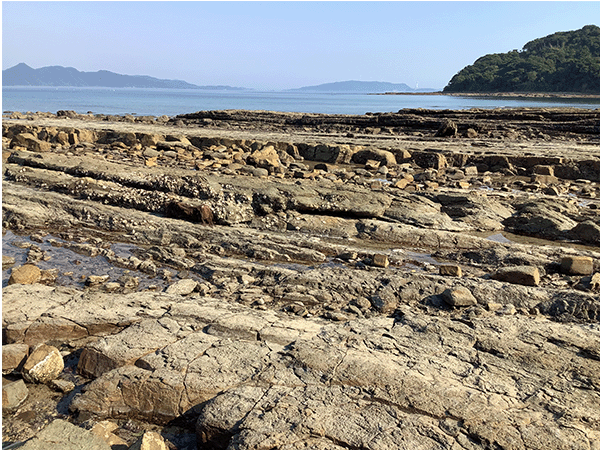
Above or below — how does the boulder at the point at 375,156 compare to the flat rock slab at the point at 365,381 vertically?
above

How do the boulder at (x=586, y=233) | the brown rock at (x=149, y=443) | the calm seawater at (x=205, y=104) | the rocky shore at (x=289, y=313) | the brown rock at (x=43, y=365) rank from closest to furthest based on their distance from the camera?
1. the brown rock at (x=149, y=443)
2. the rocky shore at (x=289, y=313)
3. the brown rock at (x=43, y=365)
4. the boulder at (x=586, y=233)
5. the calm seawater at (x=205, y=104)

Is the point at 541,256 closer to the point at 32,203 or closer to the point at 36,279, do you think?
the point at 36,279

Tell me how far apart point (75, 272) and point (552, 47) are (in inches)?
4863

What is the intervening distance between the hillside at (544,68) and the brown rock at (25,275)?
88054mm

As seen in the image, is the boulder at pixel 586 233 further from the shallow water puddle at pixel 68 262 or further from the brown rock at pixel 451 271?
the shallow water puddle at pixel 68 262

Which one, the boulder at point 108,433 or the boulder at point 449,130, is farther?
the boulder at point 449,130

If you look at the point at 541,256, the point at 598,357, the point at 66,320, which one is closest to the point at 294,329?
the point at 66,320

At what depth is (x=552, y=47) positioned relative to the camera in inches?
4240

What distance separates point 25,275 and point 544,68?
99.6 m

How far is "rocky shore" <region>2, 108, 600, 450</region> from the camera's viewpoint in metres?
3.74

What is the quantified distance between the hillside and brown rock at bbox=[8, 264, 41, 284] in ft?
289

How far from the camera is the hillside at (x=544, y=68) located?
263 ft

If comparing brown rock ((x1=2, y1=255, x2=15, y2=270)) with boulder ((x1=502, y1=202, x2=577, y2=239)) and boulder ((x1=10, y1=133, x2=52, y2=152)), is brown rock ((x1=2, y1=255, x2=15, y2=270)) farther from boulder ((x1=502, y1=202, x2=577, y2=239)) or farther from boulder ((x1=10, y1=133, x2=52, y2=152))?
boulder ((x1=10, y1=133, x2=52, y2=152))

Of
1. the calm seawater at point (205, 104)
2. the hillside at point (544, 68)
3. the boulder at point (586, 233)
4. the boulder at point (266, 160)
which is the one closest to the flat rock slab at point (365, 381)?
the boulder at point (586, 233)
